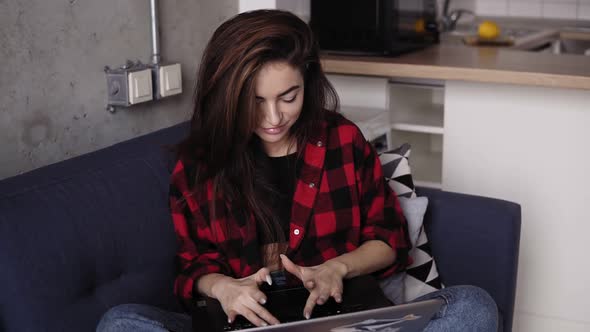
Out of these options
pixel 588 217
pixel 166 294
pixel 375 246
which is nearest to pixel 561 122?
pixel 588 217

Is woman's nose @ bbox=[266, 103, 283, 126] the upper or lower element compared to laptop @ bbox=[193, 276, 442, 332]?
upper

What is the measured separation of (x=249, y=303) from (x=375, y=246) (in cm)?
37

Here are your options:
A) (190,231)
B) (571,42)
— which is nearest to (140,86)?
(190,231)

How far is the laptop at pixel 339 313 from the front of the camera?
122 centimetres

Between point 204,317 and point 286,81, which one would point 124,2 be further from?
point 204,317

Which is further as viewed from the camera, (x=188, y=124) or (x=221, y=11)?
(x=221, y=11)

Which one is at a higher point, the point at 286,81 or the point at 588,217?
the point at 286,81

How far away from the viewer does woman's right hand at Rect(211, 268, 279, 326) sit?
1365mm

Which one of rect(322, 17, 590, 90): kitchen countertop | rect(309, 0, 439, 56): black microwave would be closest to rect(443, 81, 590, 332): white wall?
rect(322, 17, 590, 90): kitchen countertop

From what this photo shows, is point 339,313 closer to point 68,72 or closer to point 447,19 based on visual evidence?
point 68,72

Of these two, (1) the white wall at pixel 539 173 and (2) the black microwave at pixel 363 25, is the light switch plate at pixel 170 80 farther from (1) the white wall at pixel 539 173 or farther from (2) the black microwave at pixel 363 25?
(1) the white wall at pixel 539 173

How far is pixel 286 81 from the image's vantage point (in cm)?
155

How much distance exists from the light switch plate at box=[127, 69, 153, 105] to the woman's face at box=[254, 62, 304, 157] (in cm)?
45

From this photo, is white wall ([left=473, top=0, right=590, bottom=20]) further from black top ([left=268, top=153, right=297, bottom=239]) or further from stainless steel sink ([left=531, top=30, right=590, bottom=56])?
black top ([left=268, top=153, right=297, bottom=239])
